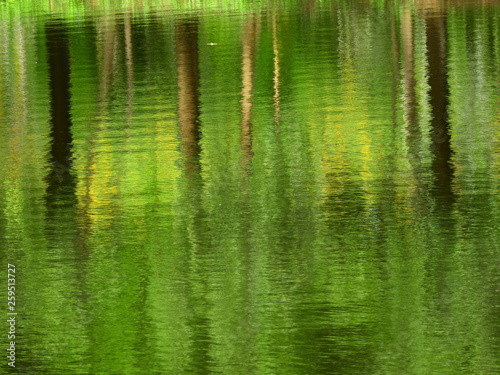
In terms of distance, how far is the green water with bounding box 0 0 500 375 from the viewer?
22.2 feet

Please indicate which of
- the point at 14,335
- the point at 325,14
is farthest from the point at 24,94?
the point at 325,14

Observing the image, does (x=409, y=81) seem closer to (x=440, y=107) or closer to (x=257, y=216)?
(x=440, y=107)

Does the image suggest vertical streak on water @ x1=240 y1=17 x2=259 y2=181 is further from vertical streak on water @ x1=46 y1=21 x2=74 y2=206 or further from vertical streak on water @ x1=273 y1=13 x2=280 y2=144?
vertical streak on water @ x1=46 y1=21 x2=74 y2=206

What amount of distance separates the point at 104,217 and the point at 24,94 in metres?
8.59

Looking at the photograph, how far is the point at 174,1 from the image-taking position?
140 feet

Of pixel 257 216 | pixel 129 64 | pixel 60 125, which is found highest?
pixel 129 64

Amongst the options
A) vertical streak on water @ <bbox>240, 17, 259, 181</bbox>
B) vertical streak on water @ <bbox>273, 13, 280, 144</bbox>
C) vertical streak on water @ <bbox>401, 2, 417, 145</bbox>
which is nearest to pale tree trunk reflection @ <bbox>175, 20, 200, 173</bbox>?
vertical streak on water @ <bbox>240, 17, 259, 181</bbox>

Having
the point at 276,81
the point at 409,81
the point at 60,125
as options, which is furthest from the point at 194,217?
the point at 276,81

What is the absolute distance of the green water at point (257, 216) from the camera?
22.2 feet

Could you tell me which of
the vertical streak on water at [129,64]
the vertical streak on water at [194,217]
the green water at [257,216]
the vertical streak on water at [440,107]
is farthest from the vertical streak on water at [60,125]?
the vertical streak on water at [440,107]

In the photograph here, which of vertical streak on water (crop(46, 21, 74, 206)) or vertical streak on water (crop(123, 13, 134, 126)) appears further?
vertical streak on water (crop(123, 13, 134, 126))

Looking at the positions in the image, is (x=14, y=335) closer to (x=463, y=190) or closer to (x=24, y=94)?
(x=463, y=190)

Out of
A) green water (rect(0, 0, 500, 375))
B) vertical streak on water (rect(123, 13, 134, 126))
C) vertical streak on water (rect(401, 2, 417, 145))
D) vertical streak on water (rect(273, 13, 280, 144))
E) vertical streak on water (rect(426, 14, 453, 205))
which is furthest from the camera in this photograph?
vertical streak on water (rect(123, 13, 134, 126))

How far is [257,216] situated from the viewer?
967 cm
